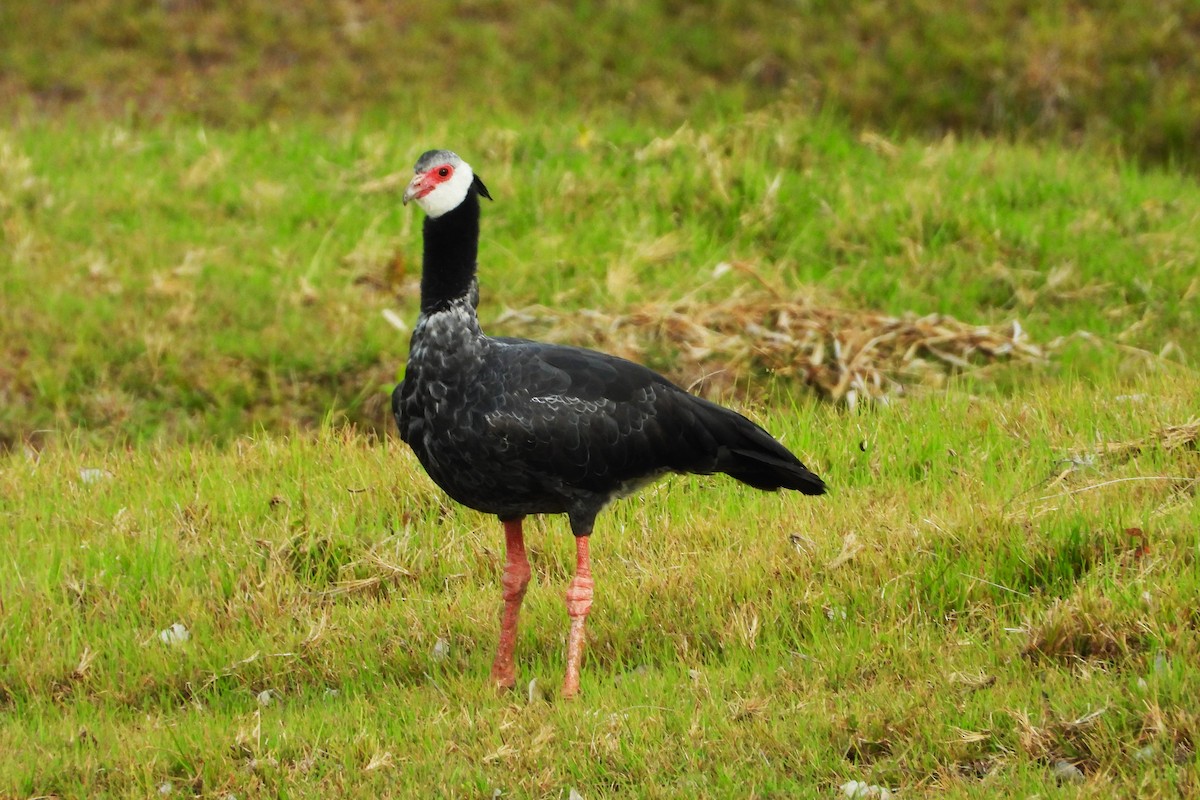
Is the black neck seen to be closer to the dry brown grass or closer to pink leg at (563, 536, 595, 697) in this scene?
pink leg at (563, 536, 595, 697)

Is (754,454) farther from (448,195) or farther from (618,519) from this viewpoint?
(448,195)

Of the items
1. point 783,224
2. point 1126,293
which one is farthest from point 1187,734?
point 783,224

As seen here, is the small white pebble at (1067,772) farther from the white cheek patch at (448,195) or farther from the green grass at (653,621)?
the white cheek patch at (448,195)

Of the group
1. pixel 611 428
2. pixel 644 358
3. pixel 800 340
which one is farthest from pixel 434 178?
pixel 800 340

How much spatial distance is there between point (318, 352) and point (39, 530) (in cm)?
331

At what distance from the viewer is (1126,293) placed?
11023 mm

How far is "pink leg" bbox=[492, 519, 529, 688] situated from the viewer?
6.36m

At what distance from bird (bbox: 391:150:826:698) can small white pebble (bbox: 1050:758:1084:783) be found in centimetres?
181

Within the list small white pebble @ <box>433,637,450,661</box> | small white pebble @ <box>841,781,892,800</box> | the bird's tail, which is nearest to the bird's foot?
small white pebble @ <box>433,637,450,661</box>

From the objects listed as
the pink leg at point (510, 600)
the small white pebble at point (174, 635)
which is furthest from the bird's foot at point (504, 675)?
the small white pebble at point (174, 635)

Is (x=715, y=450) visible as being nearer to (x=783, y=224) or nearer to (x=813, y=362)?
(x=813, y=362)

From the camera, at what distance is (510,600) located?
21.1 ft

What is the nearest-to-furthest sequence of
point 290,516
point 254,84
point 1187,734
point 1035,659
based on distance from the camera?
point 1187,734 → point 1035,659 → point 290,516 → point 254,84

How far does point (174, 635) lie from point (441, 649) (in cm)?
126
